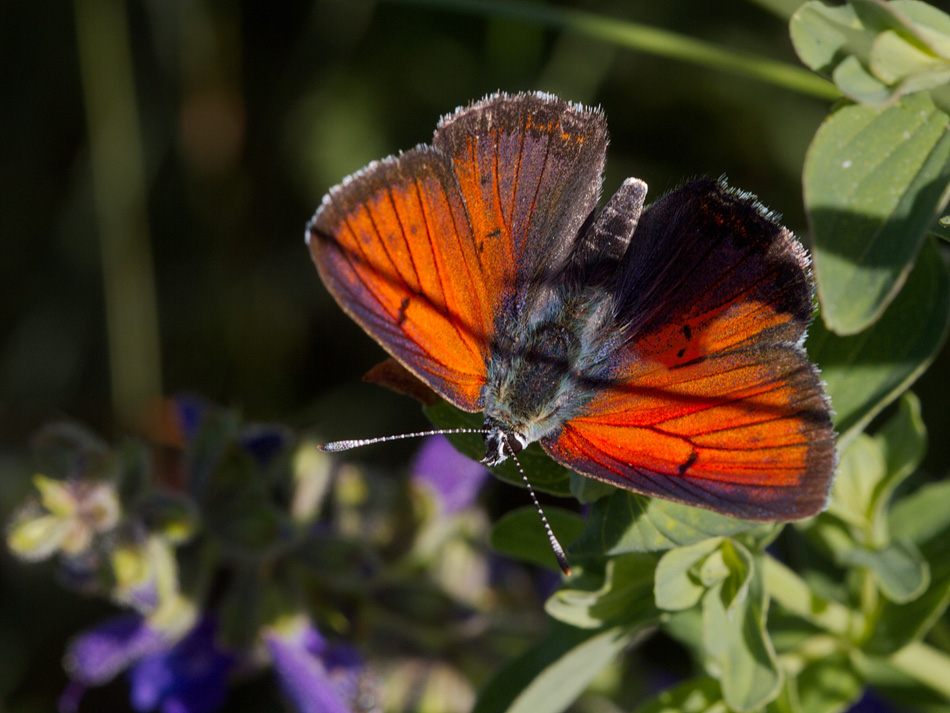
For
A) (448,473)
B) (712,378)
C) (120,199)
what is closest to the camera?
(712,378)

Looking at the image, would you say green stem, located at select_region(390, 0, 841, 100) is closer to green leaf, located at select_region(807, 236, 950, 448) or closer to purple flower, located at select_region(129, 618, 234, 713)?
green leaf, located at select_region(807, 236, 950, 448)

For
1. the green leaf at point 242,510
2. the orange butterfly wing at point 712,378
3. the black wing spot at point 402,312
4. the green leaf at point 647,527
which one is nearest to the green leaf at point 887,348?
the orange butterfly wing at point 712,378

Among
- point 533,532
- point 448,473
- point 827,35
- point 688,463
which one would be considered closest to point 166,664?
point 448,473

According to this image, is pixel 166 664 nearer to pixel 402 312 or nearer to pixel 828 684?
pixel 402 312

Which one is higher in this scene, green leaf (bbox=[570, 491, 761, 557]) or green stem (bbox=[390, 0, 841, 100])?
green stem (bbox=[390, 0, 841, 100])

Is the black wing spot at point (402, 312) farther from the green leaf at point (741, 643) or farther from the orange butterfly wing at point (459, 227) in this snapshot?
the green leaf at point (741, 643)

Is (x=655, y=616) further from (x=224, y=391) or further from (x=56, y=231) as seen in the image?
(x=56, y=231)

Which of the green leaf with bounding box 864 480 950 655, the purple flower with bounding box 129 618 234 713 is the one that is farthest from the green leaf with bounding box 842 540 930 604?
the purple flower with bounding box 129 618 234 713
